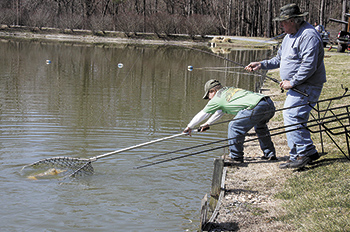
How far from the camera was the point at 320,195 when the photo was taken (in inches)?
201

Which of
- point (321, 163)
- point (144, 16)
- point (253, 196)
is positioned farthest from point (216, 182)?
point (144, 16)

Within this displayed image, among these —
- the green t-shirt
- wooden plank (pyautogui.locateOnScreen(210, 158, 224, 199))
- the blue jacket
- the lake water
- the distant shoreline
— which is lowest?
the lake water

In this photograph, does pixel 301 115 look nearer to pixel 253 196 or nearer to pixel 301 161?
pixel 301 161

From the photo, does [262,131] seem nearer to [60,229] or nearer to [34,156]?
[60,229]

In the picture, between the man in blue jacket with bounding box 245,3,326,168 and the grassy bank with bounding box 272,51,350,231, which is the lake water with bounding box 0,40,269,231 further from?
the man in blue jacket with bounding box 245,3,326,168

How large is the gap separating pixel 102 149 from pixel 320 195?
A: 4.90 m

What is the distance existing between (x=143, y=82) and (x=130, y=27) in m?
36.6

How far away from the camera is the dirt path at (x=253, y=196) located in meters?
4.78

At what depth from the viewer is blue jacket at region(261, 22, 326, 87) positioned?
18.9 feet

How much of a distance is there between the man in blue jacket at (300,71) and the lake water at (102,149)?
161cm

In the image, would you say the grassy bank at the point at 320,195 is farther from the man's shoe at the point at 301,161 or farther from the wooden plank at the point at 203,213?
the wooden plank at the point at 203,213

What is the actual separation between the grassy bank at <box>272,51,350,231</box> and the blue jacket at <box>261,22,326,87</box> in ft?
3.81

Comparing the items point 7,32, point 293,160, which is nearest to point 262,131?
point 293,160

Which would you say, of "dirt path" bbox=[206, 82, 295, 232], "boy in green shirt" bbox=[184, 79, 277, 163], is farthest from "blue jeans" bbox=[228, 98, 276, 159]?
"dirt path" bbox=[206, 82, 295, 232]
